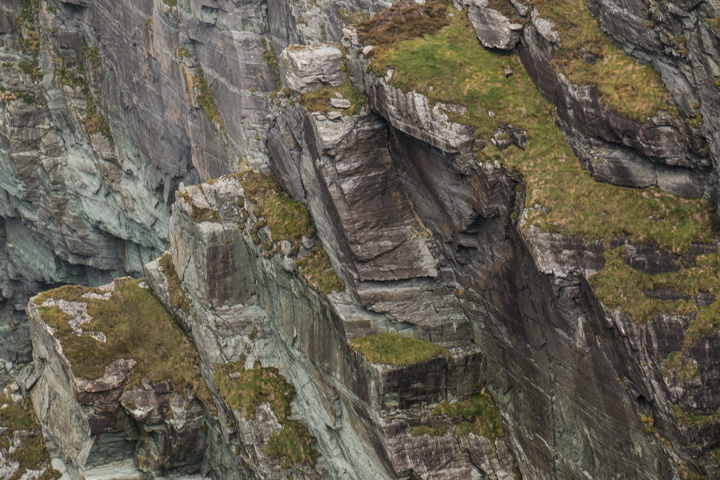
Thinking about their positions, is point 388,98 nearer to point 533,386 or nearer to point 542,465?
point 533,386

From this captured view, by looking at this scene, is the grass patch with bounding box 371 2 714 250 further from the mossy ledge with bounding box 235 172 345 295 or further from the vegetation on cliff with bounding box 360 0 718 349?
the mossy ledge with bounding box 235 172 345 295

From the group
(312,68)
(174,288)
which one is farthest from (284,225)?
(174,288)

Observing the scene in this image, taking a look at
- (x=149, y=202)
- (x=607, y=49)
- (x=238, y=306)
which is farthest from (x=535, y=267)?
(x=149, y=202)

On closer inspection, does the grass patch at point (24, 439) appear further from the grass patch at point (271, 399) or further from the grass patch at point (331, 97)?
the grass patch at point (331, 97)

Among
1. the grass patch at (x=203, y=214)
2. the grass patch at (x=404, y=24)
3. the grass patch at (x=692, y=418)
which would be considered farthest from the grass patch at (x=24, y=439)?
the grass patch at (x=692, y=418)

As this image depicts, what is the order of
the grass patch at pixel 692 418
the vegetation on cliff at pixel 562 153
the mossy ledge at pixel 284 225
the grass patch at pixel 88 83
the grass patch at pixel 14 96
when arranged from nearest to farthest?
the grass patch at pixel 692 418 → the vegetation on cliff at pixel 562 153 → the mossy ledge at pixel 284 225 → the grass patch at pixel 88 83 → the grass patch at pixel 14 96

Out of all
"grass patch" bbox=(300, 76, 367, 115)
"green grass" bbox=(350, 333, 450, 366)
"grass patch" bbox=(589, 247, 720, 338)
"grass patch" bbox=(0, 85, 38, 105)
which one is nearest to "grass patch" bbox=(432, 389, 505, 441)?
"green grass" bbox=(350, 333, 450, 366)
